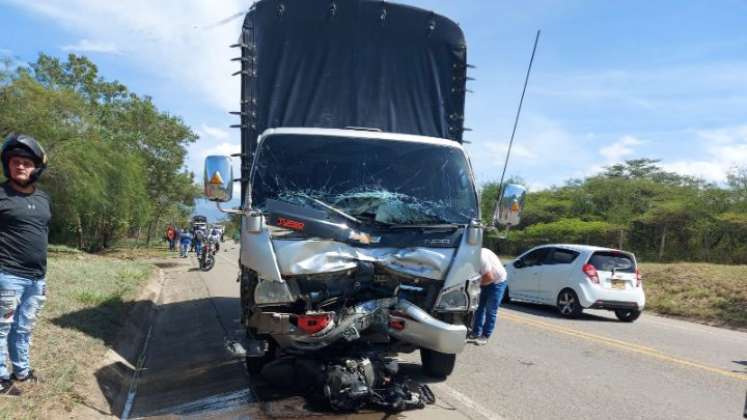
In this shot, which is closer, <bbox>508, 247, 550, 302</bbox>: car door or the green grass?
<bbox>508, 247, 550, 302</bbox>: car door

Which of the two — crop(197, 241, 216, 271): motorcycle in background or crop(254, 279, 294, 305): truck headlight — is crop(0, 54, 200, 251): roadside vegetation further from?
crop(254, 279, 294, 305): truck headlight

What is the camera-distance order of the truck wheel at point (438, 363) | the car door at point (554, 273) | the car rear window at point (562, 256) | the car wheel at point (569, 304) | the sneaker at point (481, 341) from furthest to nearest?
the car rear window at point (562, 256) < the car door at point (554, 273) < the car wheel at point (569, 304) < the sneaker at point (481, 341) < the truck wheel at point (438, 363)

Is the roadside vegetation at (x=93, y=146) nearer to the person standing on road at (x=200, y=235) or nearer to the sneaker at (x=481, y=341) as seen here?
the person standing on road at (x=200, y=235)

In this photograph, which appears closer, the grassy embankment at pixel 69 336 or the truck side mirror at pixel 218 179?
the grassy embankment at pixel 69 336

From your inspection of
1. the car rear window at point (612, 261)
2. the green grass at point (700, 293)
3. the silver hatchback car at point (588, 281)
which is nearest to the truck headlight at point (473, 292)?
the silver hatchback car at point (588, 281)

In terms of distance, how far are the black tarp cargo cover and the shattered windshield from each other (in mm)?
984

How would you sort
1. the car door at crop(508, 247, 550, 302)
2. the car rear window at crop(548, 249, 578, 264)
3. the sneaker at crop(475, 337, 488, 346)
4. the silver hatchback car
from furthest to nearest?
1. the car door at crop(508, 247, 550, 302)
2. the car rear window at crop(548, 249, 578, 264)
3. the silver hatchback car
4. the sneaker at crop(475, 337, 488, 346)

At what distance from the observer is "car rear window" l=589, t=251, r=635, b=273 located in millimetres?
12344

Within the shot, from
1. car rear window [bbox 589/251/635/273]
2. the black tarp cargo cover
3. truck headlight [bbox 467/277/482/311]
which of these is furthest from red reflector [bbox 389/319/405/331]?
car rear window [bbox 589/251/635/273]

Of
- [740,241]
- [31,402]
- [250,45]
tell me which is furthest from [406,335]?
[740,241]

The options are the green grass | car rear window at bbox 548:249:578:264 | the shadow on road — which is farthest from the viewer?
the green grass

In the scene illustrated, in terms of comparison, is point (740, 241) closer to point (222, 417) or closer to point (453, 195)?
point (453, 195)

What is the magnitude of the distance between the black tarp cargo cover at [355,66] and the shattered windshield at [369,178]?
3.23ft

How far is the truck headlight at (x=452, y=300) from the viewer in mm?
5305
